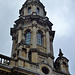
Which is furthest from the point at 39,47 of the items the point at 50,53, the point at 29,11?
the point at 29,11

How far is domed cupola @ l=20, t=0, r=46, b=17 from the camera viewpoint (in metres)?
35.4

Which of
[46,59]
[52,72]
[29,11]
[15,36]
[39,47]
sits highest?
[29,11]

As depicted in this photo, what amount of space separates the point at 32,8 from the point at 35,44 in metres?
9.03

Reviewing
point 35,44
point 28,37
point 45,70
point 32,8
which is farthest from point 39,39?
point 32,8

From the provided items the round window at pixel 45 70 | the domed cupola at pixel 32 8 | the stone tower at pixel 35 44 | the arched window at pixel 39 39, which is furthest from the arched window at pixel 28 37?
the round window at pixel 45 70

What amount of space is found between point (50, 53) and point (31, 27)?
502 centimetres

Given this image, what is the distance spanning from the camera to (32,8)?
35750mm

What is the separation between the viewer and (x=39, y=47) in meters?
29.5

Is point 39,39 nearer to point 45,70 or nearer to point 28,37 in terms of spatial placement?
point 28,37

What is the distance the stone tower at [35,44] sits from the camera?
24837 millimetres

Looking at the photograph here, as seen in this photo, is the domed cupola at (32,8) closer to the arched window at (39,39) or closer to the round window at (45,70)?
the arched window at (39,39)

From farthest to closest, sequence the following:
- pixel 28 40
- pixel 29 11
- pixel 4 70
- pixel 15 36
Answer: pixel 29 11 < pixel 15 36 < pixel 28 40 < pixel 4 70

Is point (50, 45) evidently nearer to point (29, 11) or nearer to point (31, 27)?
point (31, 27)

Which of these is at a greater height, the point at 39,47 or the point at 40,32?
the point at 40,32
